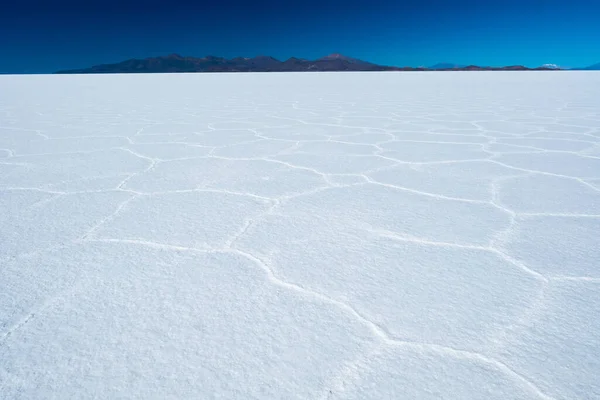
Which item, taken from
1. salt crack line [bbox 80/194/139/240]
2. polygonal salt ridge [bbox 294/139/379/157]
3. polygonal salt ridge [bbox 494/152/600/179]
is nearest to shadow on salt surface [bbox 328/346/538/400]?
salt crack line [bbox 80/194/139/240]

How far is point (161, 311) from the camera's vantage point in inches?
29.8

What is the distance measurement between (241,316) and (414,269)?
0.40 meters

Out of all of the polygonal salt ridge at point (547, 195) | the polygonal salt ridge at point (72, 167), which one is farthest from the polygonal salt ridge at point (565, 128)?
the polygonal salt ridge at point (72, 167)

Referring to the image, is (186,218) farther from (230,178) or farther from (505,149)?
(505,149)

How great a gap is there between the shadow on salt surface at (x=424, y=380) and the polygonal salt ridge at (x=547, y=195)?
32.4 inches

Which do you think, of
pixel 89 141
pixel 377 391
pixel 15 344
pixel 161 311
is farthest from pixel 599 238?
pixel 89 141

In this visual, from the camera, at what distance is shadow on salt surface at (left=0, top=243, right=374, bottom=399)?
0.59 meters

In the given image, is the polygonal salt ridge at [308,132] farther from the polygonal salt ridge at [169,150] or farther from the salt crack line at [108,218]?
the salt crack line at [108,218]

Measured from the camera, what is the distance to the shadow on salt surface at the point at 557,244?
3.06ft

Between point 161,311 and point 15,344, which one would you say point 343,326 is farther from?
point 15,344

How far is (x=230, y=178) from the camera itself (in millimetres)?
1654

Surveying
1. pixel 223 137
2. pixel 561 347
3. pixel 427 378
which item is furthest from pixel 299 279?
pixel 223 137

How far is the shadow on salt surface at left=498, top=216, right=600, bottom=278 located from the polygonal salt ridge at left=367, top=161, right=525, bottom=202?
24 cm

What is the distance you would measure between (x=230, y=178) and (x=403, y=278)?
0.95 m
